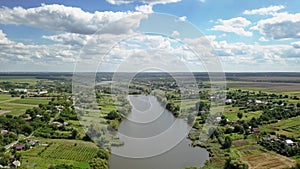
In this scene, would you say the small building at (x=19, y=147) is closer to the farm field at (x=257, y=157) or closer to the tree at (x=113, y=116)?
the tree at (x=113, y=116)

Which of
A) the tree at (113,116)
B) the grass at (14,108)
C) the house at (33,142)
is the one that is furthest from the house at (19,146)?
the grass at (14,108)

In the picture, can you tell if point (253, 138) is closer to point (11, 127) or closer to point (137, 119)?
point (137, 119)

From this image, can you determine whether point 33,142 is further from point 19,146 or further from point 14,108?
point 14,108

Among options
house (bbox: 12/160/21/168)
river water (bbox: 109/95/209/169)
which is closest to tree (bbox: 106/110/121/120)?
river water (bbox: 109/95/209/169)

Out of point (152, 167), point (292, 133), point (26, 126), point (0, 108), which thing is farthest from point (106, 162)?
point (0, 108)

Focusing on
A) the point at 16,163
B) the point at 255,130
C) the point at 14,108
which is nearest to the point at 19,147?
the point at 16,163
